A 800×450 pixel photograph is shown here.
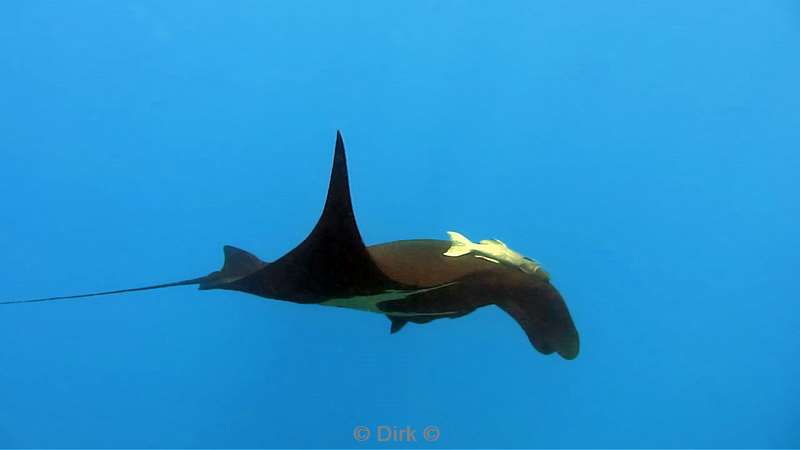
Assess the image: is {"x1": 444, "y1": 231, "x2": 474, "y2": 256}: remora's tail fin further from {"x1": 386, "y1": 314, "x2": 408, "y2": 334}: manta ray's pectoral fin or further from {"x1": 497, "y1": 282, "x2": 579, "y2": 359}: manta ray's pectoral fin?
{"x1": 386, "y1": 314, "x2": 408, "y2": 334}: manta ray's pectoral fin

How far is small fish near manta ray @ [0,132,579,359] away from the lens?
5.68 feet

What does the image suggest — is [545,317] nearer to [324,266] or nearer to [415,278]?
[415,278]

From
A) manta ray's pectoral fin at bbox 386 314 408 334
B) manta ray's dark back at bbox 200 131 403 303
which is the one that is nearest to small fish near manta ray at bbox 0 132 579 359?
manta ray's dark back at bbox 200 131 403 303

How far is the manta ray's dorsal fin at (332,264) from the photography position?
1552 mm

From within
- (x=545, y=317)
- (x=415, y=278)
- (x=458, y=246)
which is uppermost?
(x=458, y=246)

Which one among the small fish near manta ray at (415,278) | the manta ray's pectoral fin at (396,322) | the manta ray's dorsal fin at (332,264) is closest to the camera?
the manta ray's dorsal fin at (332,264)

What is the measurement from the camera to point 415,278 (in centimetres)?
181

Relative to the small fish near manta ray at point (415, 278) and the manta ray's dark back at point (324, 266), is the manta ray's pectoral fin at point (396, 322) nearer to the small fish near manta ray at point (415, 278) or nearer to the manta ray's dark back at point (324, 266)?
the small fish near manta ray at point (415, 278)

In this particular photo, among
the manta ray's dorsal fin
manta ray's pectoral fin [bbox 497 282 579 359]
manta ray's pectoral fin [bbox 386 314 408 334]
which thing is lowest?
manta ray's pectoral fin [bbox 497 282 579 359]

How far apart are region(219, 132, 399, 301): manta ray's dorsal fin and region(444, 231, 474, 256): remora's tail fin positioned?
0.72 ft

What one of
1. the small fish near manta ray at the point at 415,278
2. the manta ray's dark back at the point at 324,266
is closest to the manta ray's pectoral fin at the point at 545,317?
the small fish near manta ray at the point at 415,278

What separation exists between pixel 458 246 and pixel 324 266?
0.46 metres

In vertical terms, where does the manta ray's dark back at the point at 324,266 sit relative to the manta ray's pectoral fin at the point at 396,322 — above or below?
above

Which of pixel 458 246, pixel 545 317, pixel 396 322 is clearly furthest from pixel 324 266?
pixel 545 317
